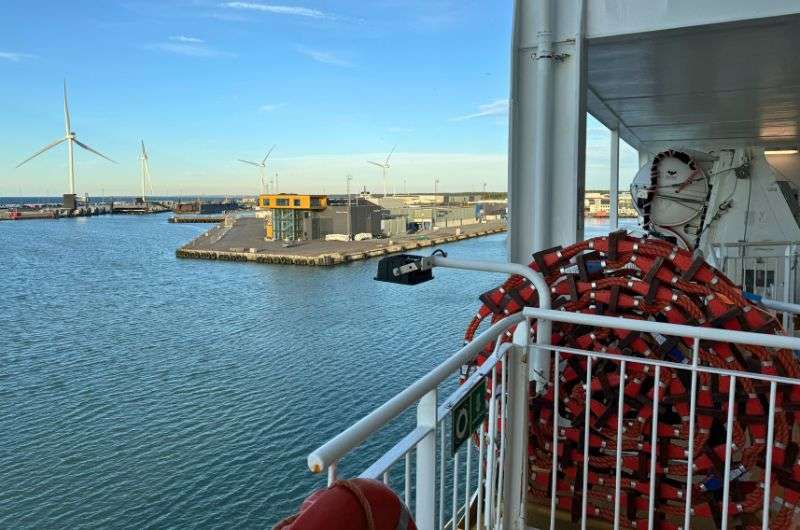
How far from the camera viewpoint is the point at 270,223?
5494 centimetres

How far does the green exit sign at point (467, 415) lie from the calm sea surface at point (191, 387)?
31.3ft

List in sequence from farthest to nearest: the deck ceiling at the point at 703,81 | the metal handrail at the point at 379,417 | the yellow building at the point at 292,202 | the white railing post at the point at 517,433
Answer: the yellow building at the point at 292,202 < the deck ceiling at the point at 703,81 < the white railing post at the point at 517,433 < the metal handrail at the point at 379,417

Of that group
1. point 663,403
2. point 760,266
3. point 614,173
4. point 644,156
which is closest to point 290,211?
point 644,156

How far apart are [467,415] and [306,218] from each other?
2070 inches

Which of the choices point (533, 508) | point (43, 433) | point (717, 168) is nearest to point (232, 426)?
point (43, 433)

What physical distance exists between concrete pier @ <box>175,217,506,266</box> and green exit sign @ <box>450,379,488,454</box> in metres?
41.1

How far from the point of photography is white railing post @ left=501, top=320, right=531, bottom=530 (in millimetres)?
2199

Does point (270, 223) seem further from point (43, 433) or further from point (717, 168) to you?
point (717, 168)

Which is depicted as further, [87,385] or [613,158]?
[87,385]

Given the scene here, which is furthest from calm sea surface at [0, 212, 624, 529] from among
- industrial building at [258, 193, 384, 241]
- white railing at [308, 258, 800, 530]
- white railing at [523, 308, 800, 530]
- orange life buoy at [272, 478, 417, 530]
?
industrial building at [258, 193, 384, 241]

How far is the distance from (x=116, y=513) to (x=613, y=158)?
9.88 m

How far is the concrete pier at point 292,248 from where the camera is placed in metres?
43.9

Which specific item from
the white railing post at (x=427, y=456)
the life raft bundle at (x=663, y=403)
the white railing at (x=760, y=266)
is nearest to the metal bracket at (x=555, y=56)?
the life raft bundle at (x=663, y=403)

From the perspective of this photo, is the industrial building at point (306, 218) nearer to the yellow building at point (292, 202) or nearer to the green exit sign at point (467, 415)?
the yellow building at point (292, 202)
